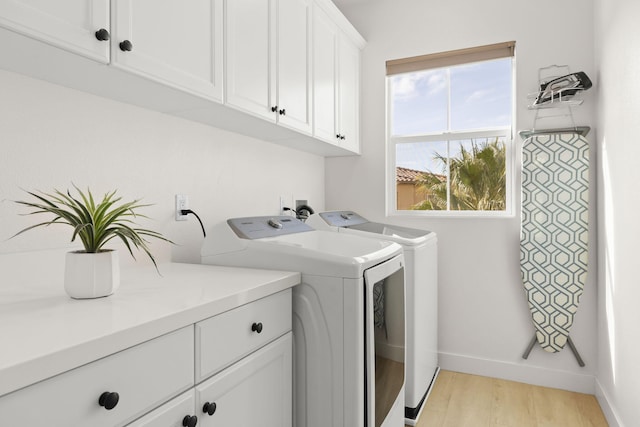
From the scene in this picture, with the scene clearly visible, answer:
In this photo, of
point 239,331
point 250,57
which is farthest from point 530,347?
point 250,57

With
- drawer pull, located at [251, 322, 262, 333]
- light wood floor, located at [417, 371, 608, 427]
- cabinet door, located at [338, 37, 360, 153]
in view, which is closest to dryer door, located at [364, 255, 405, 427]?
drawer pull, located at [251, 322, 262, 333]

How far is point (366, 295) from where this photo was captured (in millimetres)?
1357

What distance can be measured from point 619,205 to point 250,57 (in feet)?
6.16

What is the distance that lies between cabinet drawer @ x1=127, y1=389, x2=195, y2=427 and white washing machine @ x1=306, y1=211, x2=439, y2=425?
4.42 feet

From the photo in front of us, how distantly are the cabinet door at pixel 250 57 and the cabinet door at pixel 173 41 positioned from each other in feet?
0.22

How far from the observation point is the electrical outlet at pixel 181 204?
183 cm

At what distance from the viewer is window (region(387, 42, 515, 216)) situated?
2730 millimetres

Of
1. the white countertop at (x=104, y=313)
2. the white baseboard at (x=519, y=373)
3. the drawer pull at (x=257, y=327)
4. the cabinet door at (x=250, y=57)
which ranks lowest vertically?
the white baseboard at (x=519, y=373)

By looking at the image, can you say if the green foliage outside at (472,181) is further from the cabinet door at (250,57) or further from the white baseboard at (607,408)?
the cabinet door at (250,57)

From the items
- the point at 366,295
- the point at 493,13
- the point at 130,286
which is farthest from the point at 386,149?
the point at 130,286

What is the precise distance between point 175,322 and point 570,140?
8.07 ft

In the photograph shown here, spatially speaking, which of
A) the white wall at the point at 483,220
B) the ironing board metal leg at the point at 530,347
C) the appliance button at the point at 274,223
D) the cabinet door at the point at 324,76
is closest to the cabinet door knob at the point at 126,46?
the appliance button at the point at 274,223

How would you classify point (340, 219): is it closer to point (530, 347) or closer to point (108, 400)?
point (530, 347)

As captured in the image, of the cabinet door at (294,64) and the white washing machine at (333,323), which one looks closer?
the white washing machine at (333,323)
